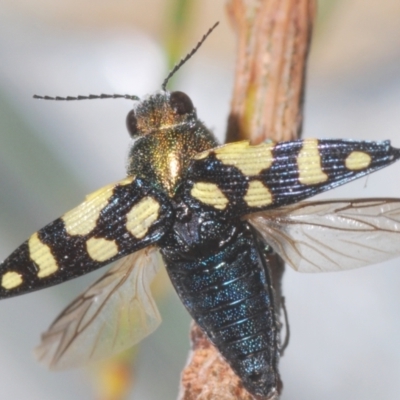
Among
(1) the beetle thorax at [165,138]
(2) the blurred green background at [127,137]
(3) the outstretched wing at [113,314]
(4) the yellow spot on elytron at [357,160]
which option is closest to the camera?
(4) the yellow spot on elytron at [357,160]

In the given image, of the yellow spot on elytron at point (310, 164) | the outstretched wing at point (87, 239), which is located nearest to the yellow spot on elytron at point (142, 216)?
the outstretched wing at point (87, 239)

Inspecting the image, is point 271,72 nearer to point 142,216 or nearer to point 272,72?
point 272,72

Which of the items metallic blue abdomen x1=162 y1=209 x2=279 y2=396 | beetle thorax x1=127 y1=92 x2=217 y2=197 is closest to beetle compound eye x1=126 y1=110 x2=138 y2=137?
beetle thorax x1=127 y1=92 x2=217 y2=197

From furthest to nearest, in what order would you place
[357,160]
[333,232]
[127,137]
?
[127,137] → [333,232] → [357,160]

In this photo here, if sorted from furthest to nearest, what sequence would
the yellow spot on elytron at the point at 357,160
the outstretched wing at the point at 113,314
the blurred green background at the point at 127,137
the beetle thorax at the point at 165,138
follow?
the blurred green background at the point at 127,137
the outstretched wing at the point at 113,314
the beetle thorax at the point at 165,138
the yellow spot on elytron at the point at 357,160

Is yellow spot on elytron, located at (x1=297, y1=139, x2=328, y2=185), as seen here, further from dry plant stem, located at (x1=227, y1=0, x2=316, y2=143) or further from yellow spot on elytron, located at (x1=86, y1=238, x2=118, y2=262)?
yellow spot on elytron, located at (x1=86, y1=238, x2=118, y2=262)

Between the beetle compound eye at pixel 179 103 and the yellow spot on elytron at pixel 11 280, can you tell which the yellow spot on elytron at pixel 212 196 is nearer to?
the beetle compound eye at pixel 179 103

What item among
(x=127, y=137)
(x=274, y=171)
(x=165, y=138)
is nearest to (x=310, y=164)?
(x=274, y=171)
